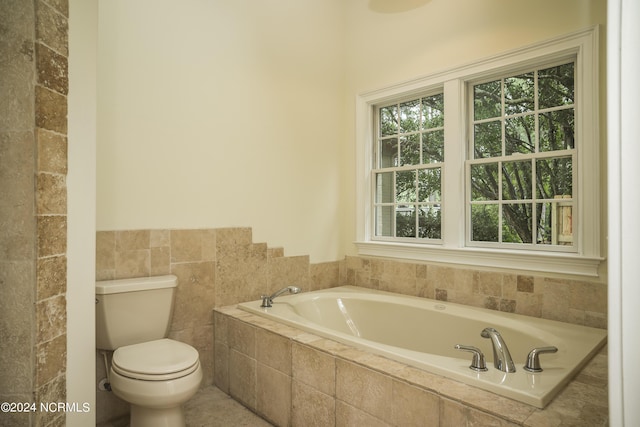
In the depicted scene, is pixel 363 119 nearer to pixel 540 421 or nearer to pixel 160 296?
pixel 160 296

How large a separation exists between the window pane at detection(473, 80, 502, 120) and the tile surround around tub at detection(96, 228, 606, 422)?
1126 millimetres

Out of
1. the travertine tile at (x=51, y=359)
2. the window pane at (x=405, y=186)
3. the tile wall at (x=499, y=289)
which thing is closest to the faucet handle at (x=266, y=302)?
the tile wall at (x=499, y=289)

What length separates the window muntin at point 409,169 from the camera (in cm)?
295

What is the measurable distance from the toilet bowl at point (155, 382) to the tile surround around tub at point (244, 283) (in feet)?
1.36

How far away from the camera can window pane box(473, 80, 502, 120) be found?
2617 millimetres

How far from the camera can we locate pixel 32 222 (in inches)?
55.7

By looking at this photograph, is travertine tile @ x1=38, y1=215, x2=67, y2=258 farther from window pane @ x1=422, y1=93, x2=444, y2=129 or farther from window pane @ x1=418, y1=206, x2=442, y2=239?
window pane @ x1=422, y1=93, x2=444, y2=129

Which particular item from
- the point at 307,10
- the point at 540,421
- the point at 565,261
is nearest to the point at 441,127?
the point at 565,261

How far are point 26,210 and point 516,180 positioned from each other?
271cm

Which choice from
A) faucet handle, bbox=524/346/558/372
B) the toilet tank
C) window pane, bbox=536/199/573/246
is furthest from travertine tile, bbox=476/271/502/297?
the toilet tank

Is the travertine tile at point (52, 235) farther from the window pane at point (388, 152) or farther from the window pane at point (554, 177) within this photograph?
the window pane at point (554, 177)

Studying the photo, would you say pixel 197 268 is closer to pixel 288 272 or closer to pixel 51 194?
pixel 288 272

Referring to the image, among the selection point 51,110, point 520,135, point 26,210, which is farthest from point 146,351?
point 520,135

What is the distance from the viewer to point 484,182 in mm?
2678
